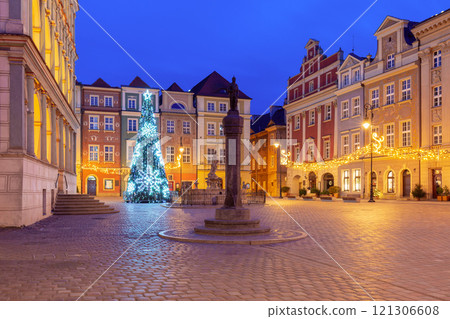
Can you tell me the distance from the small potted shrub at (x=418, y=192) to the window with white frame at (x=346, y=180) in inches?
428

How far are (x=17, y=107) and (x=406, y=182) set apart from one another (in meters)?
34.7

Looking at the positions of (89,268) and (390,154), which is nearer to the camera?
(89,268)

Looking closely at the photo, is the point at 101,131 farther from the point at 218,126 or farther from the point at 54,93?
the point at 54,93

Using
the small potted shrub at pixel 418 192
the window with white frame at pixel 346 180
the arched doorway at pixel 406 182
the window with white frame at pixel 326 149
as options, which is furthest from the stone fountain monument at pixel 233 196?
the window with white frame at pixel 326 149

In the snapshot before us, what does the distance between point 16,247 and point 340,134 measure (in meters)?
43.4

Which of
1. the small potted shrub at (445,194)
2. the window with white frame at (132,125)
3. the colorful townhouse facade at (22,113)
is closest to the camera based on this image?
the colorful townhouse facade at (22,113)

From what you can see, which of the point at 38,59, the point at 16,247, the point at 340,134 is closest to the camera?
the point at 16,247

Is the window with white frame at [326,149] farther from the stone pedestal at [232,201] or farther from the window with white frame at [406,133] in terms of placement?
the stone pedestal at [232,201]

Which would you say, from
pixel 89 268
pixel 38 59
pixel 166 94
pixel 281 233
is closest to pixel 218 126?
pixel 166 94

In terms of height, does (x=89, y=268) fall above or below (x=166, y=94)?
below

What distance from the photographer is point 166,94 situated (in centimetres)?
5838

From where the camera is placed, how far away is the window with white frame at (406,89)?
40531 millimetres

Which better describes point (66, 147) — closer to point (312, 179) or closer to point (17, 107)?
point (17, 107)

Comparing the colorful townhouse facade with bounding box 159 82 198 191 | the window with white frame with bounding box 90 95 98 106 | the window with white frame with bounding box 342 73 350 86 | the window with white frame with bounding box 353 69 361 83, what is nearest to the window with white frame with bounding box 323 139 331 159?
the window with white frame with bounding box 342 73 350 86
